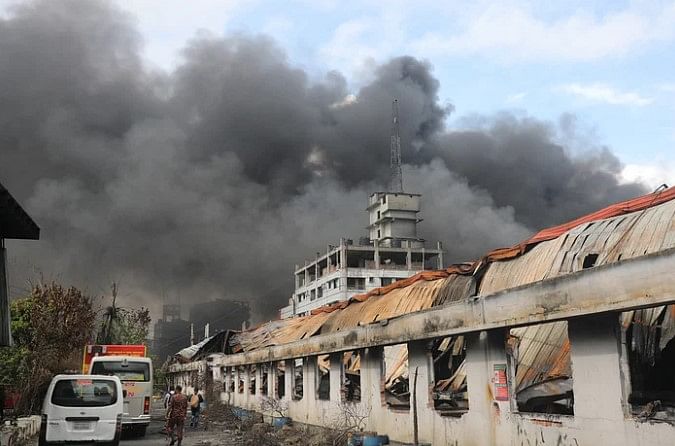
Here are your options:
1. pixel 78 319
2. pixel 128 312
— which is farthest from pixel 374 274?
pixel 78 319

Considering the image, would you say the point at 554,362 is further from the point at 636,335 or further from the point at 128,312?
the point at 128,312

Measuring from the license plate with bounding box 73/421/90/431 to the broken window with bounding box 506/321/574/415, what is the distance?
9.39 meters

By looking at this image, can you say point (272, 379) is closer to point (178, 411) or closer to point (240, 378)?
point (240, 378)

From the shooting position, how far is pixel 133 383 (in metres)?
19.3

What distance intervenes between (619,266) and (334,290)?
8166 cm

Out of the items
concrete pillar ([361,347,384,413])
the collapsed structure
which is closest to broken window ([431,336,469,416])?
the collapsed structure

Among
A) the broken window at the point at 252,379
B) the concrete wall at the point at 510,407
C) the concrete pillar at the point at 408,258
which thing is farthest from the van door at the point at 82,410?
the concrete pillar at the point at 408,258

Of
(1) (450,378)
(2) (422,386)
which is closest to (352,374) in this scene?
(1) (450,378)

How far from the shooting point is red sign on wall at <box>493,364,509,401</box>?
10.0 metres

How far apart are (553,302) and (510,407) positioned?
2122 millimetres

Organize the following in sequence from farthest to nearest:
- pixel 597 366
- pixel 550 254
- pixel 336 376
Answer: pixel 336 376
pixel 550 254
pixel 597 366

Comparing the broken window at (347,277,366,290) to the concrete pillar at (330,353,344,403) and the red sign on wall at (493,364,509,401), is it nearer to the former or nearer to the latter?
the concrete pillar at (330,353,344,403)

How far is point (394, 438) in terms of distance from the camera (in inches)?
531

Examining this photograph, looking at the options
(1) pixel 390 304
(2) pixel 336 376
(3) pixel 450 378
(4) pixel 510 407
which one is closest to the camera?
(4) pixel 510 407
